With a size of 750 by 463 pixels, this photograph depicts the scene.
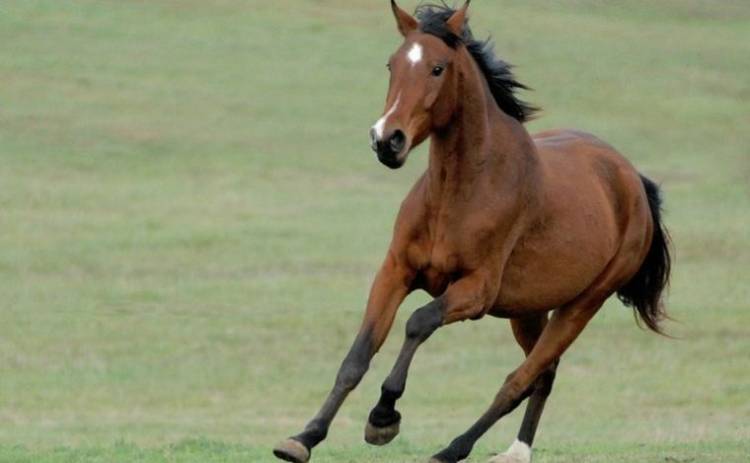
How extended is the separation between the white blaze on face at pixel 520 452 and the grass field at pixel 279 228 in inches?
14.4

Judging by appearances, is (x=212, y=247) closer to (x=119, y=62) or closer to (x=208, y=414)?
(x=208, y=414)

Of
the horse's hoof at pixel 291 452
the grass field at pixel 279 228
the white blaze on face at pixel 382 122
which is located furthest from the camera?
the grass field at pixel 279 228

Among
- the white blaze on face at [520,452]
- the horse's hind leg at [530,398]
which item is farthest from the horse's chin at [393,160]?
the white blaze on face at [520,452]

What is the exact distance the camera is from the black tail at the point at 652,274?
436 inches

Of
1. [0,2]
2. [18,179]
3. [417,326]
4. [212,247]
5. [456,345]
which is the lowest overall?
[0,2]

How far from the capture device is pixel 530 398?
10477 mm

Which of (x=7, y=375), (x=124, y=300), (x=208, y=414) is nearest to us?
(x=208, y=414)

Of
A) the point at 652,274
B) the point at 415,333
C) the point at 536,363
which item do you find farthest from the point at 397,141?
the point at 652,274

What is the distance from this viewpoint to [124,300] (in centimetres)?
2261

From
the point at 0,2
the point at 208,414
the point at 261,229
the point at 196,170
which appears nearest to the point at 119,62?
the point at 0,2

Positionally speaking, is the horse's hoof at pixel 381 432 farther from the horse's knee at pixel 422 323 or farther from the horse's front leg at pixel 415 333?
the horse's knee at pixel 422 323

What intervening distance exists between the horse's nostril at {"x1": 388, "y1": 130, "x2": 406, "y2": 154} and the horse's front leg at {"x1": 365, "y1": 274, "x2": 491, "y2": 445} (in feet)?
2.92

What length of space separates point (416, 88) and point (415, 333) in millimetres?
1147

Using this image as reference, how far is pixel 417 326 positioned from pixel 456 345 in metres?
12.1
